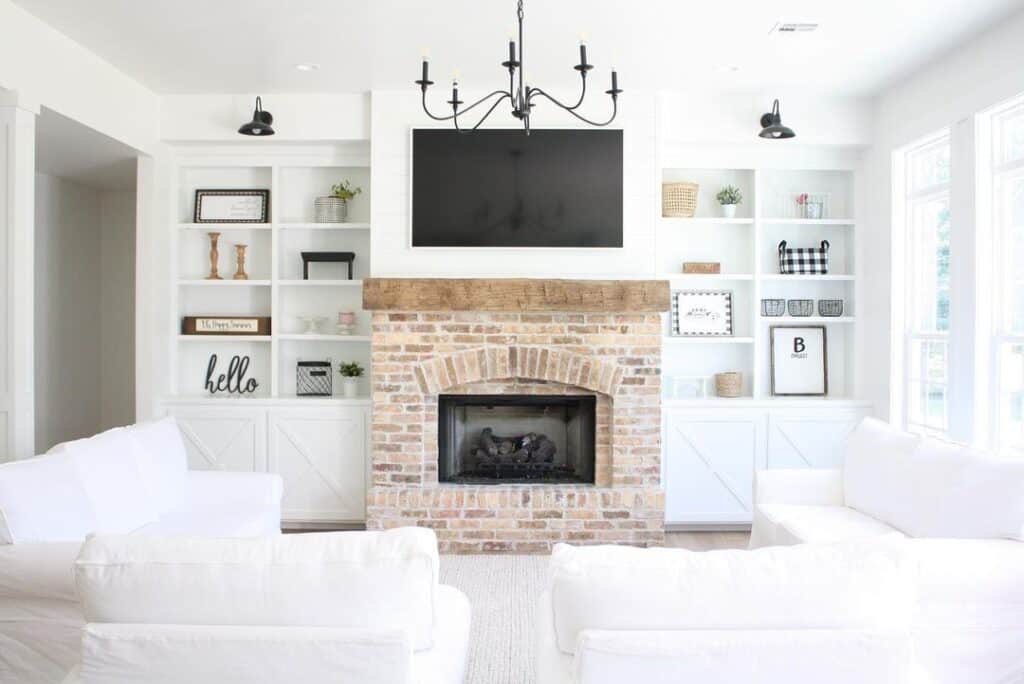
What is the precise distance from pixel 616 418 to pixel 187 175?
347cm

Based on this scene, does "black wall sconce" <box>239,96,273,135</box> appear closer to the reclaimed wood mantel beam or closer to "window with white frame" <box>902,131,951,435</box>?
the reclaimed wood mantel beam

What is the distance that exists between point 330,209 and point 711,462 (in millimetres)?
3128

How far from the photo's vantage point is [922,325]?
491 cm

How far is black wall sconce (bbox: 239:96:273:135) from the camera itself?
4.93 meters

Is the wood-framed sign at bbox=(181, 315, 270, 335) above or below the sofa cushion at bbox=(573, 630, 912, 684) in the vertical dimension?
above

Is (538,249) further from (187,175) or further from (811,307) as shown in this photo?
(187,175)

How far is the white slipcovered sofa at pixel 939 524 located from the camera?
8.32 feet

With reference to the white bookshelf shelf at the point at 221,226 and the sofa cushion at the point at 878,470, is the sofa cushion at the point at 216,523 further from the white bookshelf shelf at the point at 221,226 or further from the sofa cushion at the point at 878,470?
the sofa cushion at the point at 878,470

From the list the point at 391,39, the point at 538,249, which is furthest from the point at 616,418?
the point at 391,39

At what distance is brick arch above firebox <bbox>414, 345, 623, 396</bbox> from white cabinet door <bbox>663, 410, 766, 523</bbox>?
613mm

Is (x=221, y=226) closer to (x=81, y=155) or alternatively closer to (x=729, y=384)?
(x=81, y=155)

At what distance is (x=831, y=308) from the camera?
218 inches

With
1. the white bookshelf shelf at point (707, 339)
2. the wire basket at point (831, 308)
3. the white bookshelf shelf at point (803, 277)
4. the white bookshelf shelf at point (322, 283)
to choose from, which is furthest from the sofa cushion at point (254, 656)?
the wire basket at point (831, 308)

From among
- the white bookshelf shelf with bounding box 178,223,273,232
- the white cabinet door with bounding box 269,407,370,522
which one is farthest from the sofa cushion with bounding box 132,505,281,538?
the white bookshelf shelf with bounding box 178,223,273,232
